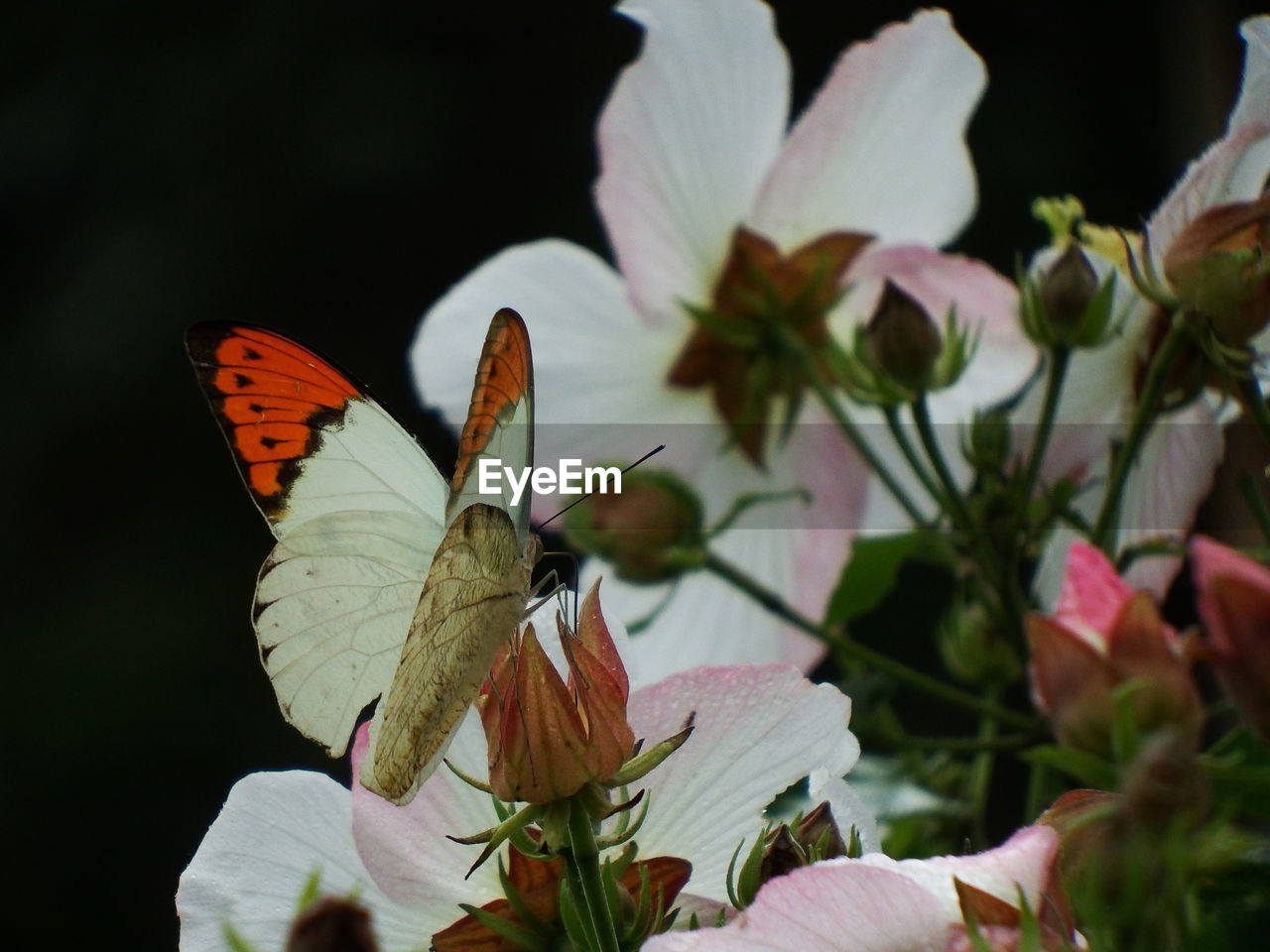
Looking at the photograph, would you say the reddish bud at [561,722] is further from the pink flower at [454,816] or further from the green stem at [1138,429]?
the green stem at [1138,429]

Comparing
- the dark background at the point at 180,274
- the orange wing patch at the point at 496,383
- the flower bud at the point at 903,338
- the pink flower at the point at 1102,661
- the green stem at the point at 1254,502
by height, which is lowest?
the dark background at the point at 180,274

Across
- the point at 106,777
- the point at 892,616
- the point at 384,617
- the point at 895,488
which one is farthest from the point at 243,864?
the point at 106,777

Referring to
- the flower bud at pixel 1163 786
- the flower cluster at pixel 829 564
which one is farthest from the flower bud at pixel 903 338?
the flower bud at pixel 1163 786

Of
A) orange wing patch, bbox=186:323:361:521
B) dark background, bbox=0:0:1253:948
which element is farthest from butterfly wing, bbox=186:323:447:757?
dark background, bbox=0:0:1253:948

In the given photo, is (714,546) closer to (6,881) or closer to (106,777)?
(106,777)

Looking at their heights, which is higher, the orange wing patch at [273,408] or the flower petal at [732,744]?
the orange wing patch at [273,408]

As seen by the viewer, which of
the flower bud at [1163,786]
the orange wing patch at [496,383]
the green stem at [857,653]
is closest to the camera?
the flower bud at [1163,786]

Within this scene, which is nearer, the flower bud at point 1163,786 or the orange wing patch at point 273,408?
the flower bud at point 1163,786

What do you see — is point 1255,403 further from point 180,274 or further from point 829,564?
point 180,274
